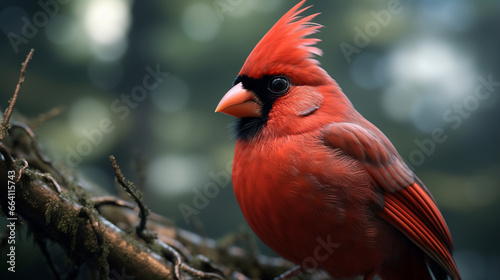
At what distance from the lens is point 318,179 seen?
41.0 inches

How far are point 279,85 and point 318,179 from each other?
34cm

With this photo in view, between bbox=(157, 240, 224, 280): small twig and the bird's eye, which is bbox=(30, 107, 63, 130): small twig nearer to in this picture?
bbox=(157, 240, 224, 280): small twig

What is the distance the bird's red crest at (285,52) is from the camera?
1181 millimetres

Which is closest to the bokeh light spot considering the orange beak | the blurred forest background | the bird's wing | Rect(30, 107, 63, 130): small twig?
the blurred forest background

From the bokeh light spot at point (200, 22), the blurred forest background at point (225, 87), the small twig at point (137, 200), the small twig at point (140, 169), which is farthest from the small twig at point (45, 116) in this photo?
the bokeh light spot at point (200, 22)

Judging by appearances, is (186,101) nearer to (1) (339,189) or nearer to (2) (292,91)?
(2) (292,91)

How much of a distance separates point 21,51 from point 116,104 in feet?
1.95

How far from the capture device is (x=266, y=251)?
8.85ft

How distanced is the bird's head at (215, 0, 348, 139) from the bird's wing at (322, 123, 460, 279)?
12 centimetres

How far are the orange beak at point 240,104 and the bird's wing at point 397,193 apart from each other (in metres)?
0.23

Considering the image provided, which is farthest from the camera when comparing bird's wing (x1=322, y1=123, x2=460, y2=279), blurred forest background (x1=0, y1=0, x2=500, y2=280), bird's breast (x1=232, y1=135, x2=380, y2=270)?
blurred forest background (x1=0, y1=0, x2=500, y2=280)

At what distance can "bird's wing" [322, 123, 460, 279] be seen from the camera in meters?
1.14

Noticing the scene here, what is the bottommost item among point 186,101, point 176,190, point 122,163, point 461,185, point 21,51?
point 461,185

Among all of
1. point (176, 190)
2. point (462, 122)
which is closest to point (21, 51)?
point (176, 190)
